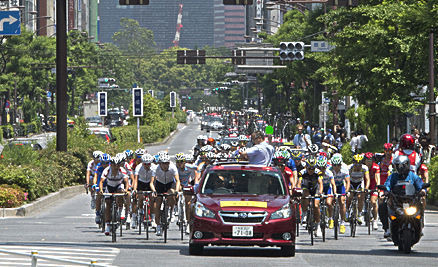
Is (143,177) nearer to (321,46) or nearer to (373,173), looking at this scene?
(373,173)

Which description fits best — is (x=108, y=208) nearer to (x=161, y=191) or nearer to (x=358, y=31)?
(x=161, y=191)

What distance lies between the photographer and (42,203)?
1140 inches

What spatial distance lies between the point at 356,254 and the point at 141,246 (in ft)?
12.2

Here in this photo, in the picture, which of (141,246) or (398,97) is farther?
(398,97)

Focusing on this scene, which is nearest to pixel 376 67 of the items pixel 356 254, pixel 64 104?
pixel 64 104

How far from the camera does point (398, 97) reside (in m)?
37.9

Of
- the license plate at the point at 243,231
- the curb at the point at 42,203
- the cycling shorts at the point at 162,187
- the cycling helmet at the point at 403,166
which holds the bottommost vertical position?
the curb at the point at 42,203

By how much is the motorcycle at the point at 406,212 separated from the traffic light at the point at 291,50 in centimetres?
3432

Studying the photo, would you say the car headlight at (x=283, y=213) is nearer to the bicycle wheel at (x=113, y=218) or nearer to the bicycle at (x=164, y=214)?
the bicycle at (x=164, y=214)

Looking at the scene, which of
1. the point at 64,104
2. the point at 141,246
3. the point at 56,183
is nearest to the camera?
the point at 141,246

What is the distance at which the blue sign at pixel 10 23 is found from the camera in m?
36.2

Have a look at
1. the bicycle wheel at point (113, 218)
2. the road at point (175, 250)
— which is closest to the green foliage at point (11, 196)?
the road at point (175, 250)

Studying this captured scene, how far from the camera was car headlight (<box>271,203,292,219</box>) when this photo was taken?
1506cm

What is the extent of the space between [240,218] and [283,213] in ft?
2.29
